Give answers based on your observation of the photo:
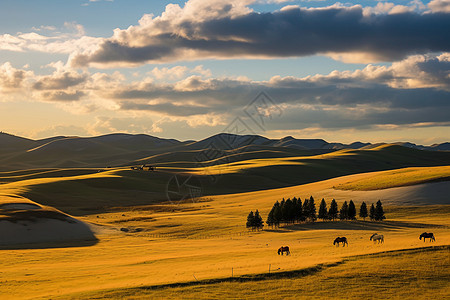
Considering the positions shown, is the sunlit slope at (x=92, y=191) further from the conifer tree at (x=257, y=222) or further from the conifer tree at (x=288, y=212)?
the conifer tree at (x=288, y=212)

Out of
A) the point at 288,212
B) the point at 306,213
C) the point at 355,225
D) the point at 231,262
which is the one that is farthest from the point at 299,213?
the point at 231,262

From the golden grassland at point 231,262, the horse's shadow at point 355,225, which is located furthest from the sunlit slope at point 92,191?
the horse's shadow at point 355,225

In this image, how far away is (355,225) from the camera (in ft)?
233

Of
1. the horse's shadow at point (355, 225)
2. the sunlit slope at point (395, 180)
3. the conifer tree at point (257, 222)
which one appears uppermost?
the sunlit slope at point (395, 180)

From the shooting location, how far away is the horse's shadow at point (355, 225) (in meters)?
66.5

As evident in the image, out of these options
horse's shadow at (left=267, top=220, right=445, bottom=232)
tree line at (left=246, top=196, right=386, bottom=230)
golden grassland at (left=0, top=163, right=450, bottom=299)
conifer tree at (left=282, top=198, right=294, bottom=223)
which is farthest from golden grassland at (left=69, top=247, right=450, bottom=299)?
conifer tree at (left=282, top=198, right=294, bottom=223)

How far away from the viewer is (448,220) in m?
71.1

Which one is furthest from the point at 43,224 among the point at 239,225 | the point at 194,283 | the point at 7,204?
the point at 194,283

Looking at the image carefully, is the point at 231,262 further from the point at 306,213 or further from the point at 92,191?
the point at 92,191

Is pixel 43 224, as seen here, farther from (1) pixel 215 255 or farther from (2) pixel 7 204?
(1) pixel 215 255

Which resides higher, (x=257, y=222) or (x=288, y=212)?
(x=288, y=212)

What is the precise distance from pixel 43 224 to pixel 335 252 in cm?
6094

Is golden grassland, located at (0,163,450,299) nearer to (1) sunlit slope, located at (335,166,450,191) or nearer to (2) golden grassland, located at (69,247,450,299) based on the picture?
(2) golden grassland, located at (69,247,450,299)

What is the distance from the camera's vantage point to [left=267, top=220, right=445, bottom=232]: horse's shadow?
66500mm
